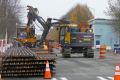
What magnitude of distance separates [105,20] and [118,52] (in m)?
37.4

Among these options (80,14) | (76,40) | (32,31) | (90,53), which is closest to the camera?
(90,53)

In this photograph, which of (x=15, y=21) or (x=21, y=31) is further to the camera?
(x=15, y=21)

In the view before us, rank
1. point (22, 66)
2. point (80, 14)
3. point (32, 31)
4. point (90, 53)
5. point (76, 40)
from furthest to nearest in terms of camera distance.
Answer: point (80, 14) < point (32, 31) < point (76, 40) < point (90, 53) < point (22, 66)

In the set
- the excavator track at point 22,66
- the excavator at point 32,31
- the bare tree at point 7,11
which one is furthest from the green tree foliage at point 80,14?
the excavator track at point 22,66

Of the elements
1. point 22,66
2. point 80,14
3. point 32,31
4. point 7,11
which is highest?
point 80,14

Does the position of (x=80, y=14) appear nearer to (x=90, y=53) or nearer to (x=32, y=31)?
(x=32, y=31)

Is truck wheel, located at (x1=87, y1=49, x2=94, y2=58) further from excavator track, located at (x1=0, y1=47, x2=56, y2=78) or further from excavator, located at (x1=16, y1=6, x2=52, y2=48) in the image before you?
excavator track, located at (x1=0, y1=47, x2=56, y2=78)

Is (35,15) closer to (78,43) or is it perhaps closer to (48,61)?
(78,43)

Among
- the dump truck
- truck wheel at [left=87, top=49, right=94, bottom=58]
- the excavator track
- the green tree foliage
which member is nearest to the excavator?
the dump truck

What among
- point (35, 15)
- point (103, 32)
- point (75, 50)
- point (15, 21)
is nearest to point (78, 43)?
point (75, 50)

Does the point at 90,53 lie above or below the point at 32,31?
below

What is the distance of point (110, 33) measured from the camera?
313ft

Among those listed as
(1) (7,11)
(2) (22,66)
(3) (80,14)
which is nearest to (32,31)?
(1) (7,11)

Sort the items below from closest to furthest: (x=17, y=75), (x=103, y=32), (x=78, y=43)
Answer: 1. (x=17, y=75)
2. (x=78, y=43)
3. (x=103, y=32)
